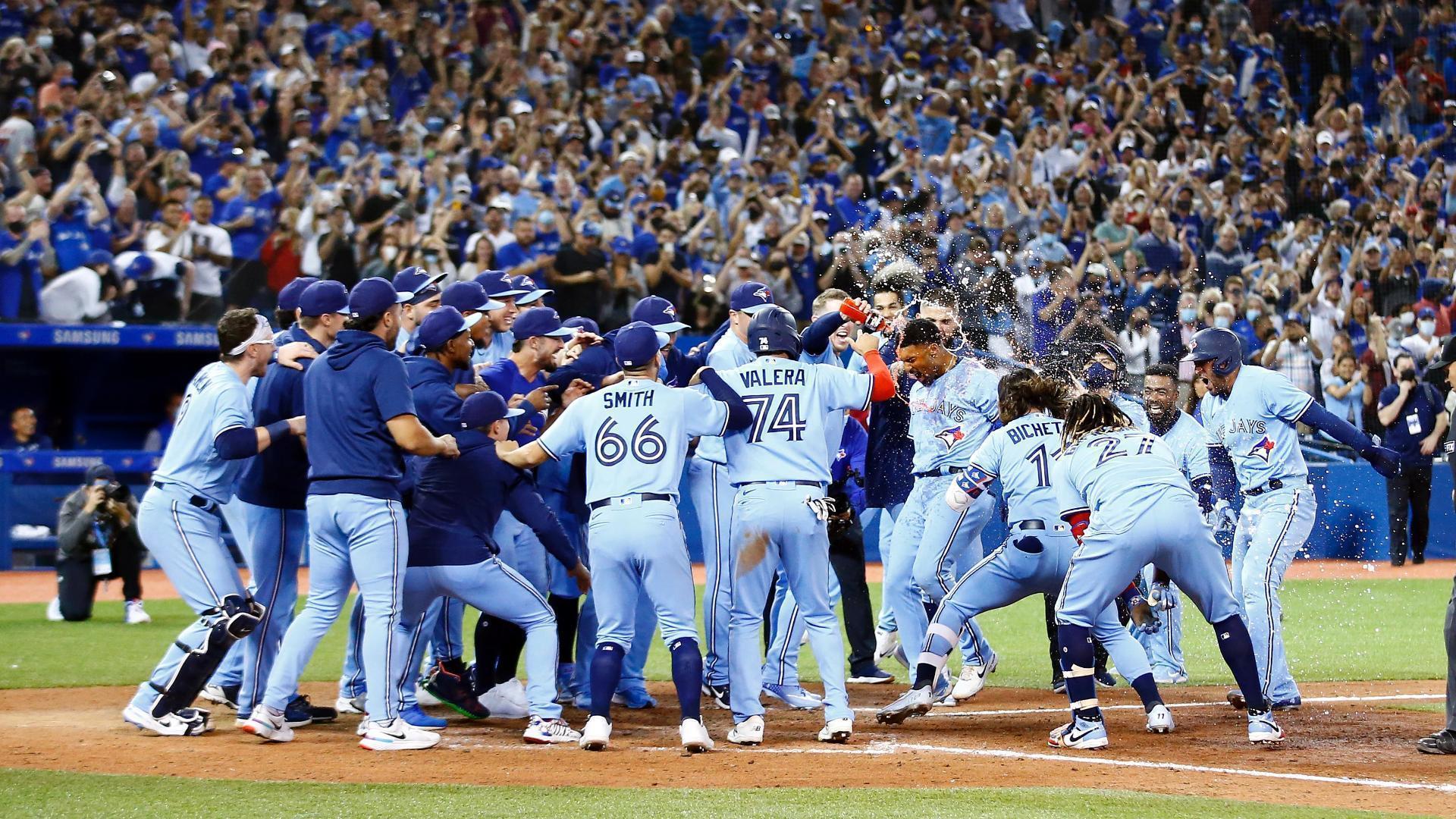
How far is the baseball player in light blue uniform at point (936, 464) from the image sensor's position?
8.49 m

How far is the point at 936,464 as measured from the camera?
869 centimetres

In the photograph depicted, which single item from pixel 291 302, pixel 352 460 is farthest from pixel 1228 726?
pixel 291 302

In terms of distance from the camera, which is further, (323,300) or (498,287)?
(498,287)

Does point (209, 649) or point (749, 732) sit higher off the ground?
point (209, 649)

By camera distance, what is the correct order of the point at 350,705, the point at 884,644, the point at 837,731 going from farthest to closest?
the point at 884,644 → the point at 350,705 → the point at 837,731

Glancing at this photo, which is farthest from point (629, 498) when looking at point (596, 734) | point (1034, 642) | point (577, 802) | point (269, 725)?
point (1034, 642)

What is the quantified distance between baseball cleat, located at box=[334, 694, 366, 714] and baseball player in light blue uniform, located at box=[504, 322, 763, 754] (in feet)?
5.98

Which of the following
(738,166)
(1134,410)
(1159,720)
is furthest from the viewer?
(738,166)

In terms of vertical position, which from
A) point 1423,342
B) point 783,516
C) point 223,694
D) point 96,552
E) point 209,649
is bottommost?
point 223,694

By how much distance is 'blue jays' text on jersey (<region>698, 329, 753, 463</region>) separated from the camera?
8250 mm

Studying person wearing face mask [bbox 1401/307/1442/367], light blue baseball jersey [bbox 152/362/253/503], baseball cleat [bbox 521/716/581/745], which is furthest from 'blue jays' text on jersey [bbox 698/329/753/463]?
person wearing face mask [bbox 1401/307/1442/367]

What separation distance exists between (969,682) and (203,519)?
4153 mm

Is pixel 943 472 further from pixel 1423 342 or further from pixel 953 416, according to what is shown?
pixel 1423 342

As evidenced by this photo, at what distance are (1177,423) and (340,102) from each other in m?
12.0
